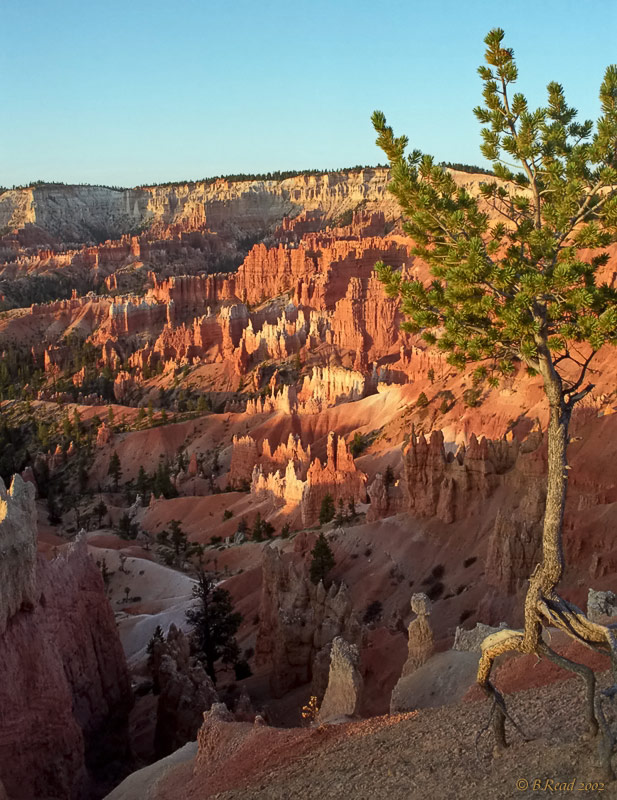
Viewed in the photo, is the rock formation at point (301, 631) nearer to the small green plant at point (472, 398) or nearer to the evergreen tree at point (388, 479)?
the evergreen tree at point (388, 479)

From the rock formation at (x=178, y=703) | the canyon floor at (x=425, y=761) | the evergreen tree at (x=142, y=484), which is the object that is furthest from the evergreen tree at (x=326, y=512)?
the canyon floor at (x=425, y=761)

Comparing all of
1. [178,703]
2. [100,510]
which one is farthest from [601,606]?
[100,510]

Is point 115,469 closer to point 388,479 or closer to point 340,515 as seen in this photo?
point 340,515

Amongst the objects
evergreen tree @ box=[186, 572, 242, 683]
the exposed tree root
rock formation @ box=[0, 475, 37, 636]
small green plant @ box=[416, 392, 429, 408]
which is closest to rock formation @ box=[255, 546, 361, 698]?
evergreen tree @ box=[186, 572, 242, 683]

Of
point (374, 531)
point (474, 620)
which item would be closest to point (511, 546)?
point (474, 620)

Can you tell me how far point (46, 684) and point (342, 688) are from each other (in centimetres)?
712

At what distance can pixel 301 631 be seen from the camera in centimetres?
2611

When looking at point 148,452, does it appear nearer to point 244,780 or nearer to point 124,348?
point 124,348

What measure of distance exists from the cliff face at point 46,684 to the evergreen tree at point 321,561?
12737 millimetres

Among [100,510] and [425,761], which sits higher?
[425,761]

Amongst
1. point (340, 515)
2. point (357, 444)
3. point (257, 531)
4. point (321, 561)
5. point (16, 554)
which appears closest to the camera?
point (16, 554)

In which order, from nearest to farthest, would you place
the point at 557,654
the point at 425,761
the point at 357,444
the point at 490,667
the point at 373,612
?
the point at 557,654, the point at 490,667, the point at 425,761, the point at 373,612, the point at 357,444

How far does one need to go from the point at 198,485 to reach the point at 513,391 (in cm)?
2645

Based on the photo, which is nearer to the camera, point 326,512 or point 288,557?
point 288,557
